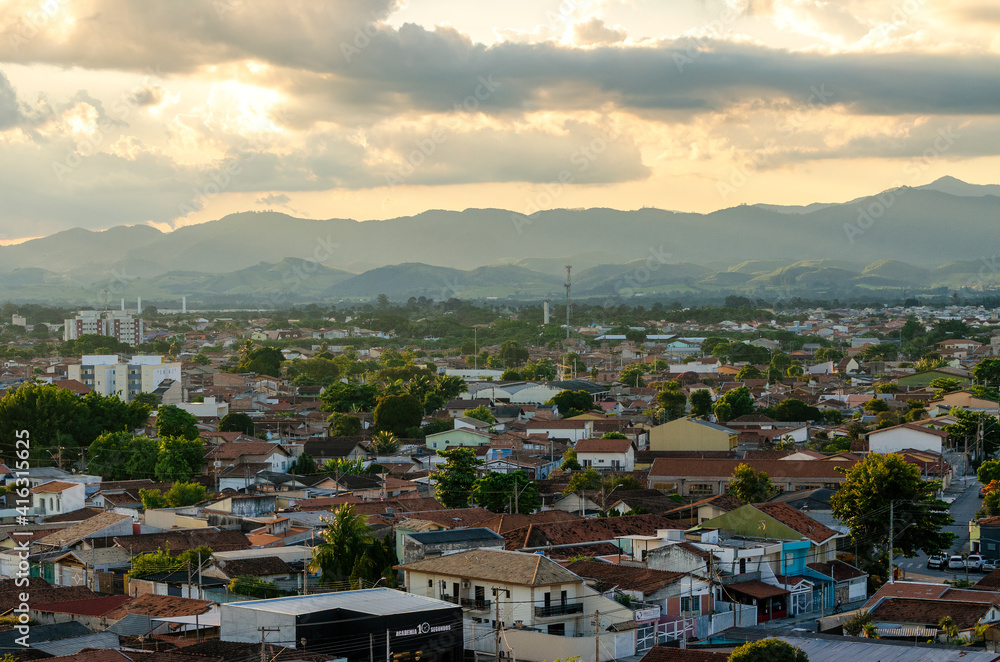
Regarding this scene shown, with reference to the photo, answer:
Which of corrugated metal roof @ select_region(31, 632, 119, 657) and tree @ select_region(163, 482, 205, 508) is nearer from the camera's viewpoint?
corrugated metal roof @ select_region(31, 632, 119, 657)

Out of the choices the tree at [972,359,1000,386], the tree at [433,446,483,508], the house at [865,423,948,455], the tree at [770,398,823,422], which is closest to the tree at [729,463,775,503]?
the tree at [433,446,483,508]

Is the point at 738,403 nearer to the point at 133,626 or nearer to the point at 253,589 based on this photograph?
the point at 253,589

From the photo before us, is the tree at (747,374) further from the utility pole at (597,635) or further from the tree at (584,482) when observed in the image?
the utility pole at (597,635)

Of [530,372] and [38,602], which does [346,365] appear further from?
[38,602]

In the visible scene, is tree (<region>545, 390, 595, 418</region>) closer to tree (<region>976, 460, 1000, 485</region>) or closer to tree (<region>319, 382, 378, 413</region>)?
tree (<region>319, 382, 378, 413</region>)

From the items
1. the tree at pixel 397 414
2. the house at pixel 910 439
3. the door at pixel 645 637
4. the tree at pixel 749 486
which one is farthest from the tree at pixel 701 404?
the door at pixel 645 637

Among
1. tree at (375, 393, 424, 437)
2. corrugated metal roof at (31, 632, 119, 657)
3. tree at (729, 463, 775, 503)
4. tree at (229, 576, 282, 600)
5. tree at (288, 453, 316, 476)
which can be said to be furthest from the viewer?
tree at (375, 393, 424, 437)

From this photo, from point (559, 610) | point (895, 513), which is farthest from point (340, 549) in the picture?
point (895, 513)
